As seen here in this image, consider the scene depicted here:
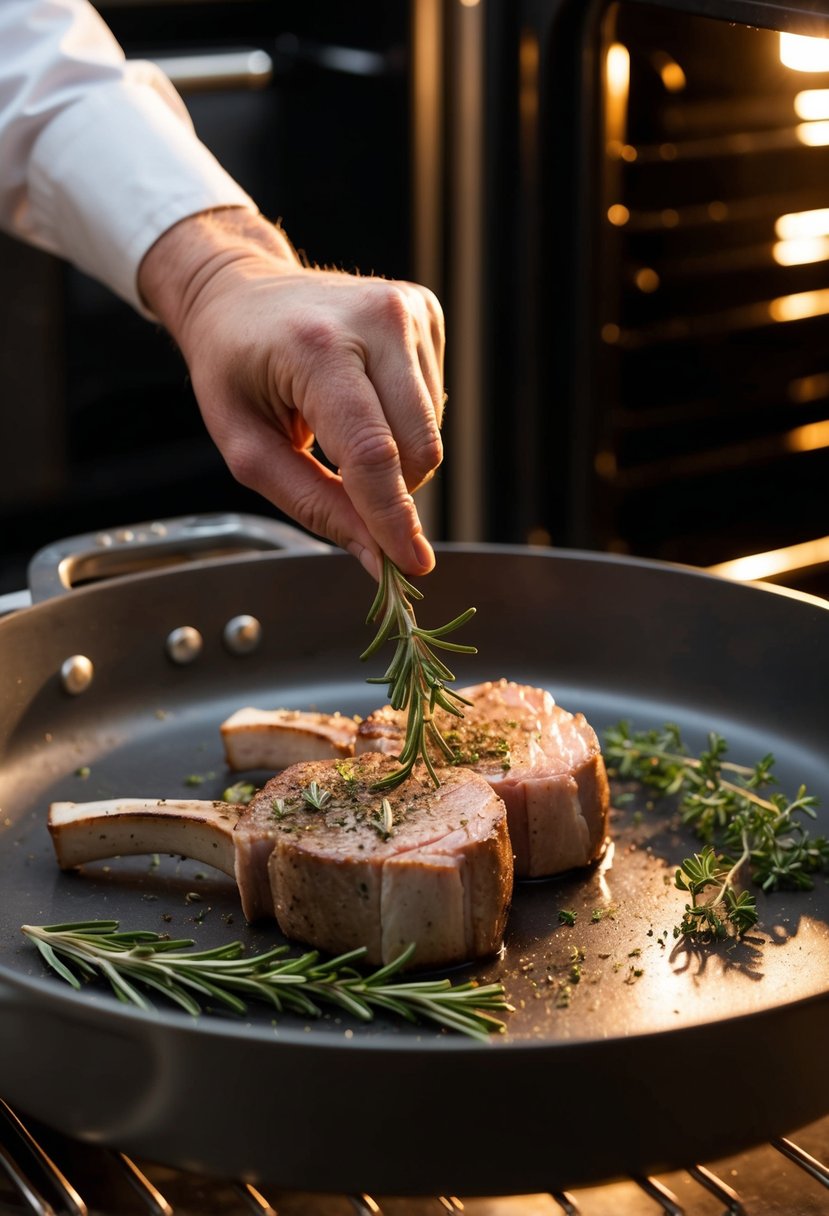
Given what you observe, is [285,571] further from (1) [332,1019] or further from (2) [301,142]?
(2) [301,142]

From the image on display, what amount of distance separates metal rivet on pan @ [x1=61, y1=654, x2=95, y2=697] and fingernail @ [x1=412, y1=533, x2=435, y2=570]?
51 centimetres

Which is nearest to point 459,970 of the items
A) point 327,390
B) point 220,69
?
point 327,390

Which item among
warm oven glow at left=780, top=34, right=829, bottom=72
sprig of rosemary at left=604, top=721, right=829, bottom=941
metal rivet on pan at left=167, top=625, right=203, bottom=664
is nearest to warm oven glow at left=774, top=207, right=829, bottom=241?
warm oven glow at left=780, top=34, right=829, bottom=72

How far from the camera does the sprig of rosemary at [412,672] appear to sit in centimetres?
128

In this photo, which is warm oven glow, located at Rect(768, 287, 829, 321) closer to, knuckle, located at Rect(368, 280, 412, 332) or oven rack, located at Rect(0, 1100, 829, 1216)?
knuckle, located at Rect(368, 280, 412, 332)

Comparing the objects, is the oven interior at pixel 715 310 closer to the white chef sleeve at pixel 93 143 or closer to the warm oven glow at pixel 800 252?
the warm oven glow at pixel 800 252

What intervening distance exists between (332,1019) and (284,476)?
1.78 feet

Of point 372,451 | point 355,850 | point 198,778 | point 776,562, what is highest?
point 372,451

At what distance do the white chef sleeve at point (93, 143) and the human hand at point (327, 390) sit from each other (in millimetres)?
199

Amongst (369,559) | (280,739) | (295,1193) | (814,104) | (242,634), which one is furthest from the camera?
(814,104)

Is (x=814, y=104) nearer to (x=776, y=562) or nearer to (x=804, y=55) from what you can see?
(x=776, y=562)

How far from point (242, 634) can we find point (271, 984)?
740 millimetres

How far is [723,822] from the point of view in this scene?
4.62ft

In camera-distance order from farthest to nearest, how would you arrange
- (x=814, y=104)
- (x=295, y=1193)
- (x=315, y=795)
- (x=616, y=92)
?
(x=814, y=104) → (x=616, y=92) → (x=315, y=795) → (x=295, y=1193)
